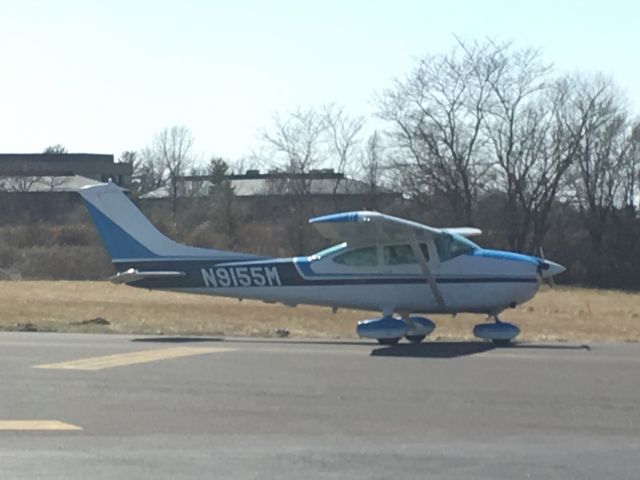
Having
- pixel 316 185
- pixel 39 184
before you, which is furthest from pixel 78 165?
pixel 316 185

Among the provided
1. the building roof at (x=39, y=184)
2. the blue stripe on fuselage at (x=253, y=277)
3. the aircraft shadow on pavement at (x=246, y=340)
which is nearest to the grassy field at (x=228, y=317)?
the blue stripe on fuselage at (x=253, y=277)

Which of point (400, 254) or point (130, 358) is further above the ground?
point (400, 254)

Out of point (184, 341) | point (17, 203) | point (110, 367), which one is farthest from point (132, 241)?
point (17, 203)

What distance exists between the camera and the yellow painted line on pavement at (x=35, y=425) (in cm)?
975

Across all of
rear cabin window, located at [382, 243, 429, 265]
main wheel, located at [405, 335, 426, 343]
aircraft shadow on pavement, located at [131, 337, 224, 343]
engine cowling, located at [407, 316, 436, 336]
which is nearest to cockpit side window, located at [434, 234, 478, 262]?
rear cabin window, located at [382, 243, 429, 265]

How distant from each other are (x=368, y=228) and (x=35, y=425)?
9.57 meters

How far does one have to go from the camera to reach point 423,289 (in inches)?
758

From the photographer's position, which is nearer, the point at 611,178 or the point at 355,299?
the point at 355,299

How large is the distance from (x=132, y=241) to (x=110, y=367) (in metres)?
7.08

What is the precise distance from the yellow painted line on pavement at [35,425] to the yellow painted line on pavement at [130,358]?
3.72 meters

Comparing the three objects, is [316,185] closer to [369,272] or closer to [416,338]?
[369,272]

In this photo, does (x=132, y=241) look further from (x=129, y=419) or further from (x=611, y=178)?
(x=611, y=178)

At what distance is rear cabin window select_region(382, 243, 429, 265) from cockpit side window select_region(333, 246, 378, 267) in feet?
0.67

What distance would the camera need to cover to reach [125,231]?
20.9 metres
